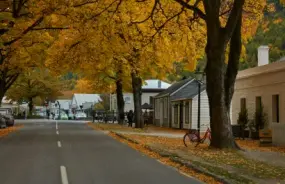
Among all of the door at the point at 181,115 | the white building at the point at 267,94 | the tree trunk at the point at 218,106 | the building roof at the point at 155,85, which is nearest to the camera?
the tree trunk at the point at 218,106

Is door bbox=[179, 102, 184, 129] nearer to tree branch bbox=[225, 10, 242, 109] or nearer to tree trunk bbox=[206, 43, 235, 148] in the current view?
tree branch bbox=[225, 10, 242, 109]

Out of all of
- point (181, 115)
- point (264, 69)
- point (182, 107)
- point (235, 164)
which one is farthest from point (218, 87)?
point (181, 115)

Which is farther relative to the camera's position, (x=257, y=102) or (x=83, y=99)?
(x=83, y=99)

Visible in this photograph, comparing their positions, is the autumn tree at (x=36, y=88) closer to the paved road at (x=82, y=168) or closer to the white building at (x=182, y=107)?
the white building at (x=182, y=107)

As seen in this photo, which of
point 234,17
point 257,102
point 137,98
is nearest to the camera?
point 234,17

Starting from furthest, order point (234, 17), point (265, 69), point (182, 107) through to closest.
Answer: point (182, 107) → point (265, 69) → point (234, 17)

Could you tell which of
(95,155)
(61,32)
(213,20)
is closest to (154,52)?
(61,32)

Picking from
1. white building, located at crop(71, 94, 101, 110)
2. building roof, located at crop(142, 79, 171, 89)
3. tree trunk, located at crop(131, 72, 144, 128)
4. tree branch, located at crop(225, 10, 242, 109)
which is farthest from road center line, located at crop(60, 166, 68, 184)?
white building, located at crop(71, 94, 101, 110)

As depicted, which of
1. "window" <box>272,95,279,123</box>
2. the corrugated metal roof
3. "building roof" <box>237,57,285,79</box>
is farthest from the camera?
"window" <box>272,95,279,123</box>

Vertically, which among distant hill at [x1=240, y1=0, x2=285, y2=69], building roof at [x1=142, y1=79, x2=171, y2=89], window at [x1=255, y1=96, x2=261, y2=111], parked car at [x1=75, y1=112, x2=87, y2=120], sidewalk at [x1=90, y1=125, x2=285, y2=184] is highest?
distant hill at [x1=240, y1=0, x2=285, y2=69]

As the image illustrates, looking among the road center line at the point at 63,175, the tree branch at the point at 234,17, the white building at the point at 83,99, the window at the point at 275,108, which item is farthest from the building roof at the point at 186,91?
the white building at the point at 83,99

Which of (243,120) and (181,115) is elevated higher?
(181,115)

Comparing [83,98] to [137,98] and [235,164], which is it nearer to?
[137,98]

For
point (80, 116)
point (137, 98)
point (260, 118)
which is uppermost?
point (137, 98)
